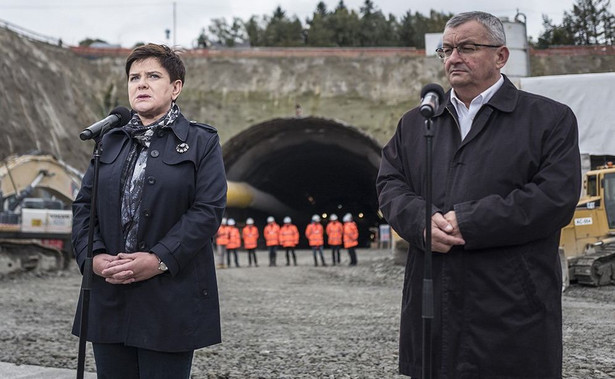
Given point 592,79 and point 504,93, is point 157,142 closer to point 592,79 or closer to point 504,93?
point 504,93

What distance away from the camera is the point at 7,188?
17297mm

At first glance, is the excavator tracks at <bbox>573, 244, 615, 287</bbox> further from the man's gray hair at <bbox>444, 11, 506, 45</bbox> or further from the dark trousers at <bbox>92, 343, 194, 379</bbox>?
the dark trousers at <bbox>92, 343, 194, 379</bbox>

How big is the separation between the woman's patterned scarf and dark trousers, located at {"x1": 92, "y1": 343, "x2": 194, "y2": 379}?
44 centimetres

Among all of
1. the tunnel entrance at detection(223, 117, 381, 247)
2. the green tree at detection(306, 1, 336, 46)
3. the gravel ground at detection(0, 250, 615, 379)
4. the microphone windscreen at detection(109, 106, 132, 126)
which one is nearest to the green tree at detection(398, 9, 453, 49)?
the green tree at detection(306, 1, 336, 46)

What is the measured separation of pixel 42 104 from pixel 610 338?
27.3 meters

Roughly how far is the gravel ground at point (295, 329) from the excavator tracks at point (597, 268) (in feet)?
0.68

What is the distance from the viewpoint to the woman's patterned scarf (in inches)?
128

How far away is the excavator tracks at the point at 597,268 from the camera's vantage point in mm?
12695

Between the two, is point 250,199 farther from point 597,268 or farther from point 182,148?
point 182,148

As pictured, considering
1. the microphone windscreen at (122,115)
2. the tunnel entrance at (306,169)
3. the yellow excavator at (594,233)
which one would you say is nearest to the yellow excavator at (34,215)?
the yellow excavator at (594,233)

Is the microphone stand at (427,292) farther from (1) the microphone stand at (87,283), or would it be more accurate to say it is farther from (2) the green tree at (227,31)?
(2) the green tree at (227,31)

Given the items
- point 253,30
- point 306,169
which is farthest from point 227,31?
point 306,169

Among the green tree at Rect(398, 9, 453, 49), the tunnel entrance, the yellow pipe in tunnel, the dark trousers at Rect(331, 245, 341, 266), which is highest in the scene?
the green tree at Rect(398, 9, 453, 49)

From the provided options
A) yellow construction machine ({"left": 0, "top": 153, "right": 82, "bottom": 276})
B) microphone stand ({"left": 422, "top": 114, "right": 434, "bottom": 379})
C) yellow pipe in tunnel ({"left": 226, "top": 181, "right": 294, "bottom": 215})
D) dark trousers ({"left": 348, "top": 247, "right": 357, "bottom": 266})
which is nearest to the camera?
microphone stand ({"left": 422, "top": 114, "right": 434, "bottom": 379})
